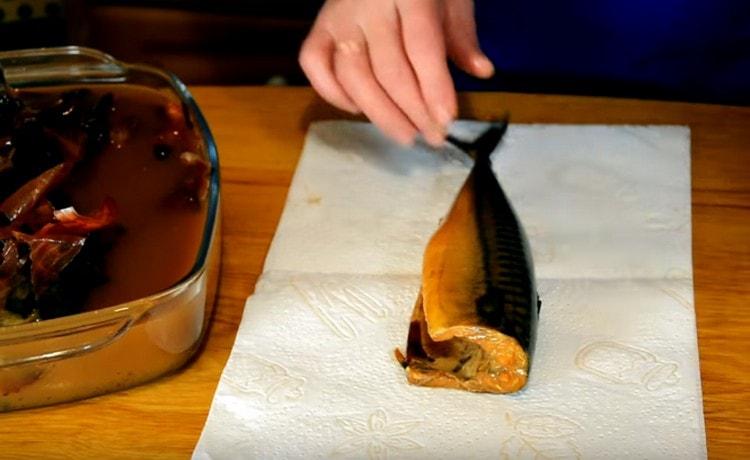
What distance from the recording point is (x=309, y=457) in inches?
32.3

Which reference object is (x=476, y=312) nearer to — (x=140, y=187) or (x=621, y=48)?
(x=140, y=187)

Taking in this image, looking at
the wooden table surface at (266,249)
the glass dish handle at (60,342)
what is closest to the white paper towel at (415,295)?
the wooden table surface at (266,249)

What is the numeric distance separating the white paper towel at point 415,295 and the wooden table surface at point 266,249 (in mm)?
23

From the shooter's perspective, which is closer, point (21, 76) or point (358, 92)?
point (358, 92)

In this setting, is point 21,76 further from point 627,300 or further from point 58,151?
point 627,300

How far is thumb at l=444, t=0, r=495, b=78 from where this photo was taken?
1.00 meters

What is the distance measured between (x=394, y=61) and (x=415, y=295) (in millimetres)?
255

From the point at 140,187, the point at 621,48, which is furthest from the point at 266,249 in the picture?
the point at 621,48

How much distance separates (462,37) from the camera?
1.03 m

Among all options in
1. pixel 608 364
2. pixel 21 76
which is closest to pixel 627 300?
pixel 608 364

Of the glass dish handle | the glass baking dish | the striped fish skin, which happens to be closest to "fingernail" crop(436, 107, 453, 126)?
the striped fish skin

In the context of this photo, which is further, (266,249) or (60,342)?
(266,249)

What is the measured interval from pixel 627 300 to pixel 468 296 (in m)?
0.21

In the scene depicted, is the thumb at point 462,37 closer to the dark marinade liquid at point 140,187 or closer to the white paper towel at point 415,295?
the white paper towel at point 415,295
